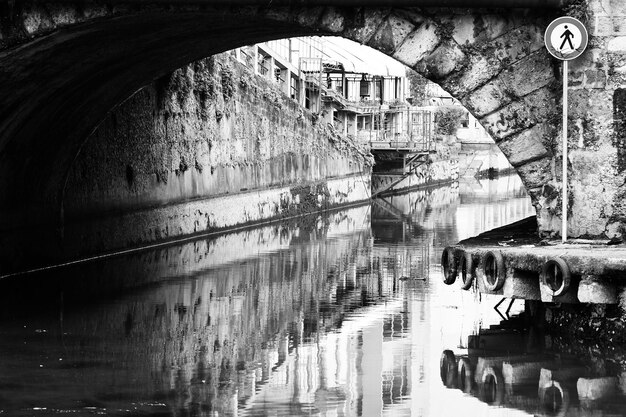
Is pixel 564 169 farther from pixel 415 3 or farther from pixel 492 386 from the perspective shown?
pixel 492 386

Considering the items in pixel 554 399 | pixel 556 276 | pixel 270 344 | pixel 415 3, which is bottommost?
pixel 554 399

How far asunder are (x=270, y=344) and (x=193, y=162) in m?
12.5

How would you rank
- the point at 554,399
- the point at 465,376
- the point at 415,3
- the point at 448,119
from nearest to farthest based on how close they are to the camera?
the point at 554,399 < the point at 465,376 < the point at 415,3 < the point at 448,119

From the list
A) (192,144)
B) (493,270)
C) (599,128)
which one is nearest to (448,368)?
(493,270)

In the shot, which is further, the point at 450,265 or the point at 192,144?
the point at 192,144

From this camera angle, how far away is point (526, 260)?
12938mm

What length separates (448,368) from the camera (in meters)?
12.8

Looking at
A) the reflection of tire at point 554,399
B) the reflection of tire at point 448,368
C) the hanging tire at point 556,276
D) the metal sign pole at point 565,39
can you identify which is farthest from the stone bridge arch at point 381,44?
the reflection of tire at point 554,399

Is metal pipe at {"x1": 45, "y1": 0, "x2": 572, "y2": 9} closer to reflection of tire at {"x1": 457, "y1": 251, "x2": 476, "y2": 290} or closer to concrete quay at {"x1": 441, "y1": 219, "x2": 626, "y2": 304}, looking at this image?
concrete quay at {"x1": 441, "y1": 219, "x2": 626, "y2": 304}

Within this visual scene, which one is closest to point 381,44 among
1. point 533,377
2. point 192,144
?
point 533,377

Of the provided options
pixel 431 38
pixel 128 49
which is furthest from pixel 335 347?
pixel 128 49

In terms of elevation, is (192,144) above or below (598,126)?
above

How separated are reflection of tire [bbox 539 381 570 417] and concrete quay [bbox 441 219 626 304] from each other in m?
1.05

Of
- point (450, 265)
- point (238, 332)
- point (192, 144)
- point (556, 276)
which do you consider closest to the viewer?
point (556, 276)
